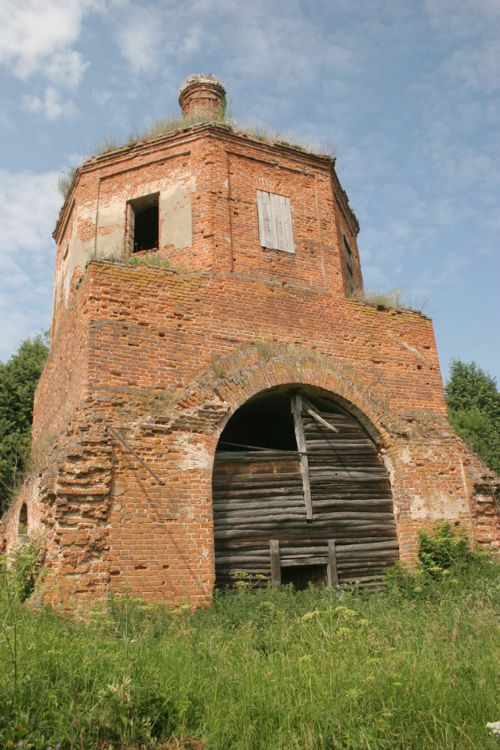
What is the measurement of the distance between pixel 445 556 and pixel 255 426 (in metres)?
4.29

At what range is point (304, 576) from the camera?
367 inches

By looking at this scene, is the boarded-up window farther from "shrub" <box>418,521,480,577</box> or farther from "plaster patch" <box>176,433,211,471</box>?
"shrub" <box>418,521,480,577</box>

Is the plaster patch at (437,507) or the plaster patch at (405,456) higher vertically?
the plaster patch at (405,456)

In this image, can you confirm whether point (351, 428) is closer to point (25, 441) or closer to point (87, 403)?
point (87, 403)

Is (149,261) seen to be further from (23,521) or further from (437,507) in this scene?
(437,507)

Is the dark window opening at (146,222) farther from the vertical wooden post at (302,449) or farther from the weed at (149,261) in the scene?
the vertical wooden post at (302,449)

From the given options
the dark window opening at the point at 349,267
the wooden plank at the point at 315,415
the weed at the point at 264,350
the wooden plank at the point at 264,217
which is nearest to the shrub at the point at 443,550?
the wooden plank at the point at 315,415

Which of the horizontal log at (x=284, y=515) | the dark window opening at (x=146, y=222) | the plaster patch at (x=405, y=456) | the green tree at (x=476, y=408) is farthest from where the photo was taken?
the green tree at (x=476, y=408)

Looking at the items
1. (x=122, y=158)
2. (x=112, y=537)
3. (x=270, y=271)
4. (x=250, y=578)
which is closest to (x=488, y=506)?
(x=250, y=578)

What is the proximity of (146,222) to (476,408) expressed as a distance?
1543 cm

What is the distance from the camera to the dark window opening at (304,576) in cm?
917

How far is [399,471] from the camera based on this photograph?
390 inches

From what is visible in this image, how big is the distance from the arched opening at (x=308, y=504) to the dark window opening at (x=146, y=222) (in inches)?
177

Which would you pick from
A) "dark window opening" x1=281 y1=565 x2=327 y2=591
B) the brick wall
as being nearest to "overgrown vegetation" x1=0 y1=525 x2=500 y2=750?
the brick wall
